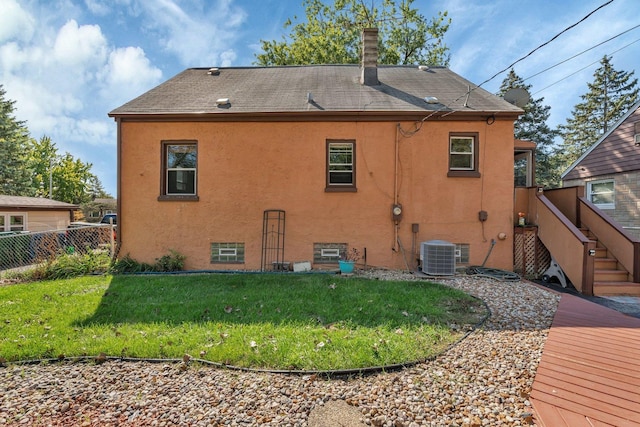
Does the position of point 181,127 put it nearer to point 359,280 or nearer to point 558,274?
point 359,280

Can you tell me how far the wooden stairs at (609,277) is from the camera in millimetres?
5738

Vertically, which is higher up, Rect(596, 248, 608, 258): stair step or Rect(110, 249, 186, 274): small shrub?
Rect(596, 248, 608, 258): stair step

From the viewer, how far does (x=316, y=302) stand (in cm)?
486

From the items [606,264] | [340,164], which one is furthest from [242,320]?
[606,264]

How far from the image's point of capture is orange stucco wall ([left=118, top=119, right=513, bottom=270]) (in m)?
7.62

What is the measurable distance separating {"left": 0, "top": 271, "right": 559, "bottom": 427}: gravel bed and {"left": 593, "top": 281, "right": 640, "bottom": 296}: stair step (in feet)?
13.3

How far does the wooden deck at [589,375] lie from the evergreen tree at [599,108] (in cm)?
3400

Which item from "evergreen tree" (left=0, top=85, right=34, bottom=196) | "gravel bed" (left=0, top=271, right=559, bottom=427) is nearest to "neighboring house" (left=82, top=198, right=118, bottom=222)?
"evergreen tree" (left=0, top=85, right=34, bottom=196)

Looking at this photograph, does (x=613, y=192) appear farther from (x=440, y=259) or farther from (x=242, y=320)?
(x=242, y=320)

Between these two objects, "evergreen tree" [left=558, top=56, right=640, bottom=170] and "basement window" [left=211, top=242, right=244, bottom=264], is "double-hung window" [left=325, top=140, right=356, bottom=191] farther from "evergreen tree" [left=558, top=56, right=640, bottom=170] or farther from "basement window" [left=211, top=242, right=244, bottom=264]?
"evergreen tree" [left=558, top=56, right=640, bottom=170]

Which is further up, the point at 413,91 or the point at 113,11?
the point at 113,11

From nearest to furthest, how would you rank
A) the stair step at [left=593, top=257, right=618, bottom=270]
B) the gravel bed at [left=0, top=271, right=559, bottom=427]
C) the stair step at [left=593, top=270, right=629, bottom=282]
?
the gravel bed at [left=0, top=271, right=559, bottom=427] < the stair step at [left=593, top=270, right=629, bottom=282] < the stair step at [left=593, top=257, right=618, bottom=270]

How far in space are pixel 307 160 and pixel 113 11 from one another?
26.3 feet

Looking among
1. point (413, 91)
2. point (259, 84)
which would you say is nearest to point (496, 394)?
point (413, 91)
